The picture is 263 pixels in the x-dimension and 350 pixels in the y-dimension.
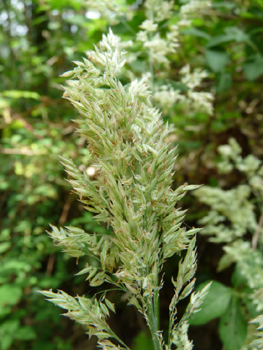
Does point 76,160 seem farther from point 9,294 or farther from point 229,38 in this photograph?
point 229,38

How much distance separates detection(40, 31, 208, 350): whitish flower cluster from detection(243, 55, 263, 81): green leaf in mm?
877

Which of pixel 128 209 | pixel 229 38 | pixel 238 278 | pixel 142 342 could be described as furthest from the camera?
pixel 142 342

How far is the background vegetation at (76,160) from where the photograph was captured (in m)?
1.40

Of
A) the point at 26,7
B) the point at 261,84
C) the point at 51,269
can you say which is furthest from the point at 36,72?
the point at 261,84

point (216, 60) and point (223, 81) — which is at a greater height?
point (216, 60)

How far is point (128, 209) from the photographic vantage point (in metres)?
0.44

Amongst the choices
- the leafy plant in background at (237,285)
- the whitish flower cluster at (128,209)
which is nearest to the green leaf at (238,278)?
the leafy plant in background at (237,285)

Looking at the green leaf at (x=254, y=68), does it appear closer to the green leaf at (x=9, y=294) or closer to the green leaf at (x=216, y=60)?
the green leaf at (x=216, y=60)

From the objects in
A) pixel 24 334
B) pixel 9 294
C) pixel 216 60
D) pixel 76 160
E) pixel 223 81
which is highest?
pixel 216 60

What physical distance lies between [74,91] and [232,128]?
1463 mm

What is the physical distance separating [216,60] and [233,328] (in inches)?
41.5

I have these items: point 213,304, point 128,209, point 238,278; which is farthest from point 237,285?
point 128,209

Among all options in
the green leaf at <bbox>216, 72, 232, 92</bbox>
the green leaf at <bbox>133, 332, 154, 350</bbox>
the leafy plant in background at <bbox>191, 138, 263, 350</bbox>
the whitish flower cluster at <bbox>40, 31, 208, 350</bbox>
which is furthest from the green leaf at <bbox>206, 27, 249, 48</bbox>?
the green leaf at <bbox>133, 332, 154, 350</bbox>

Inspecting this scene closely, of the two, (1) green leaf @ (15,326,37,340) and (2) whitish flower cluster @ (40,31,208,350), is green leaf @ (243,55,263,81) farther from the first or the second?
(1) green leaf @ (15,326,37,340)
